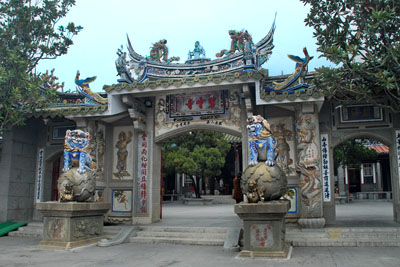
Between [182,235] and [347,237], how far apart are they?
139 inches

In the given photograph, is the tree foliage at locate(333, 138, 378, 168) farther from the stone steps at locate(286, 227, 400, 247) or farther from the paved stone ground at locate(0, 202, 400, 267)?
the paved stone ground at locate(0, 202, 400, 267)

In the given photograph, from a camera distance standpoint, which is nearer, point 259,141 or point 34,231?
point 259,141

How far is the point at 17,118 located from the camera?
9.20 metres

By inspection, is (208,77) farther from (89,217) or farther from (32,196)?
(32,196)

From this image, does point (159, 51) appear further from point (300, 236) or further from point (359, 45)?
point (300, 236)

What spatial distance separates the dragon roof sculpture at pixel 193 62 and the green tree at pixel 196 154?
11.2 meters

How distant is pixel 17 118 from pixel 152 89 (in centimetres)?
360

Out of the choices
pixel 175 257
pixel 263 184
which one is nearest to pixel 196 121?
pixel 263 184

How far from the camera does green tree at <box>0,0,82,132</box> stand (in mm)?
8914

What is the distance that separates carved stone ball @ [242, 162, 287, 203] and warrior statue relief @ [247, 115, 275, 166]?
8.5 inches

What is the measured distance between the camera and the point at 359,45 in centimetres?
718

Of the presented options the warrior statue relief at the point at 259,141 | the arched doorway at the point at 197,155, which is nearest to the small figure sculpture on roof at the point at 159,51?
the warrior statue relief at the point at 259,141

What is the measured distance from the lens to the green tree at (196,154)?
68.5ft

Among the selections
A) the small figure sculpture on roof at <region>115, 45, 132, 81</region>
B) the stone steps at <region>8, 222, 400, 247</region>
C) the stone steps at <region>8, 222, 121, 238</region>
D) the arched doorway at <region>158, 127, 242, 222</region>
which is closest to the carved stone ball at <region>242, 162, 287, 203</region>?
the stone steps at <region>8, 222, 400, 247</region>
